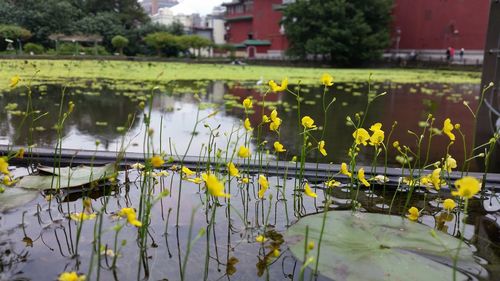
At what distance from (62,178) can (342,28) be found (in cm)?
1930

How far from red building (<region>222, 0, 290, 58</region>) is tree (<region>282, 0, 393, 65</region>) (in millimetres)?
2794

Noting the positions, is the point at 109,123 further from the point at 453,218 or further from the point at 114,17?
the point at 114,17

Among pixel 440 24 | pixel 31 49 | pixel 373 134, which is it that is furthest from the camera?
pixel 440 24

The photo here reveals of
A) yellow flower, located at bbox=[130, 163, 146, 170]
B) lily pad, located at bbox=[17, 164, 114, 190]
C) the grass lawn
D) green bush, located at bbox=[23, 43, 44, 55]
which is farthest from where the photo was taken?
green bush, located at bbox=[23, 43, 44, 55]

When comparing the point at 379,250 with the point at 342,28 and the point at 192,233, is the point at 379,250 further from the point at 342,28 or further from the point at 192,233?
the point at 342,28

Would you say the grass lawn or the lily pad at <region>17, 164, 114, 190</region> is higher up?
the grass lawn

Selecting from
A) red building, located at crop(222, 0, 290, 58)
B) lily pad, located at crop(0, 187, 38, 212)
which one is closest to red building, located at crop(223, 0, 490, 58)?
red building, located at crop(222, 0, 290, 58)

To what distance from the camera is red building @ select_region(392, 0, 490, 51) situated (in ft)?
60.9

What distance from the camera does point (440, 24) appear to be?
19562 millimetres

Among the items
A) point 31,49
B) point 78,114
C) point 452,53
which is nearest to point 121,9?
point 31,49

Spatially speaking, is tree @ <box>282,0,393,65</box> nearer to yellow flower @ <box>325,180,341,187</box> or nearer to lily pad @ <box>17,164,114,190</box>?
yellow flower @ <box>325,180,341,187</box>

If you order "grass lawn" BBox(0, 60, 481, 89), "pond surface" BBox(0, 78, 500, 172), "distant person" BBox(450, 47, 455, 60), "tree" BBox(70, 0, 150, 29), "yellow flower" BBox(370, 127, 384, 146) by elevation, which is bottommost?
"pond surface" BBox(0, 78, 500, 172)

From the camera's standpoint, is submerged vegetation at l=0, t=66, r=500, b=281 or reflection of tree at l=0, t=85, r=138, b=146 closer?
submerged vegetation at l=0, t=66, r=500, b=281

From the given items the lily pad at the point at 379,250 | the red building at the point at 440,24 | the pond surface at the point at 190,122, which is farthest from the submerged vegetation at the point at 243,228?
the red building at the point at 440,24
